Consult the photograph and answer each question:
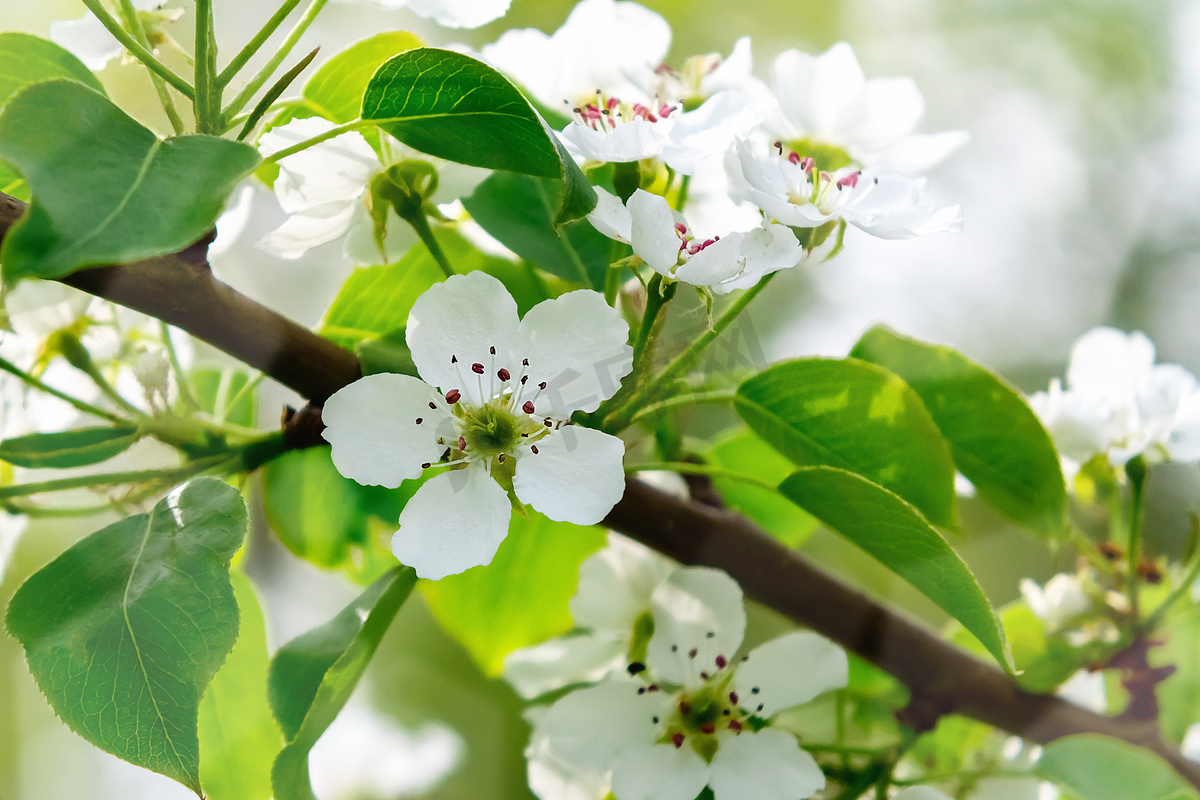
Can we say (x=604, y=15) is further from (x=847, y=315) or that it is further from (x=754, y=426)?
(x=847, y=315)

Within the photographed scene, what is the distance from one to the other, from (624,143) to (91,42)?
0.43 metres

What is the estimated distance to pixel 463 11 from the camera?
634 millimetres

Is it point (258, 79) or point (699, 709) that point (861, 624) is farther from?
point (258, 79)

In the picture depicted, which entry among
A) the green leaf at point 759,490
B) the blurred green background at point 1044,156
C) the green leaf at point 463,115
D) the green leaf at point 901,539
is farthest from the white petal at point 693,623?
the blurred green background at point 1044,156

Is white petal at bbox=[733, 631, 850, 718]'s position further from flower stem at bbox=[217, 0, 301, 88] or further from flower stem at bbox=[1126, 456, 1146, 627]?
flower stem at bbox=[217, 0, 301, 88]

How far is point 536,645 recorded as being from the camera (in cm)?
92

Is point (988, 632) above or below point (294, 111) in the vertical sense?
below

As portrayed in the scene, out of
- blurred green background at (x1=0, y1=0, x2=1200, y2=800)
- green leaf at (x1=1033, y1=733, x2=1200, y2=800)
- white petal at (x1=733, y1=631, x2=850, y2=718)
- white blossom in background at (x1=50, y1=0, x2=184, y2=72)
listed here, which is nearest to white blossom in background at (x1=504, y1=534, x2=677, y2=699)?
white petal at (x1=733, y1=631, x2=850, y2=718)

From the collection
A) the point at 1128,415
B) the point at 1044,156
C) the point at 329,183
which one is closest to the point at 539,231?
the point at 329,183

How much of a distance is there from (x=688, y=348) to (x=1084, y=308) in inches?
247

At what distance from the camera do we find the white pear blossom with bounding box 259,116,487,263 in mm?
631

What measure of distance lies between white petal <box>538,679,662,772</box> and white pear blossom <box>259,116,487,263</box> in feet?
1.22

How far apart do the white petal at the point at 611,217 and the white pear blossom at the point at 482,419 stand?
39 millimetres

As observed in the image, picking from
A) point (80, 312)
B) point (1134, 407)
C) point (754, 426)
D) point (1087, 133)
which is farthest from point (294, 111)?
point (1087, 133)
